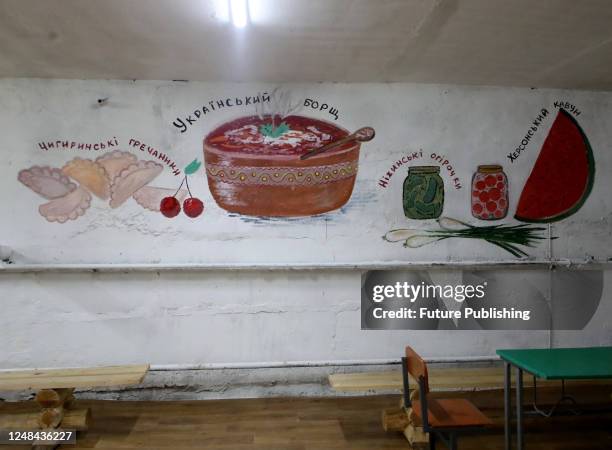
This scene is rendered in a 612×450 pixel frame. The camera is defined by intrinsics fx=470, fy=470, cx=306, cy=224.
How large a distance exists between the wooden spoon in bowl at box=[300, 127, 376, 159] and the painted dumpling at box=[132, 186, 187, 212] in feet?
3.94

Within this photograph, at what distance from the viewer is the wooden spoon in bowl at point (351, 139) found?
161 inches

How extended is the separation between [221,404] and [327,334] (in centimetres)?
105

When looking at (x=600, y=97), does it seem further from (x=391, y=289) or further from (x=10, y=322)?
(x=10, y=322)

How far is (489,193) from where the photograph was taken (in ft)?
13.9

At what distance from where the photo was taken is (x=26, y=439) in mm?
3148

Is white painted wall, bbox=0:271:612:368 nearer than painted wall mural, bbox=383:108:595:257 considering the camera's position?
Yes

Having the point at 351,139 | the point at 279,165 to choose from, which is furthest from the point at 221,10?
the point at 351,139

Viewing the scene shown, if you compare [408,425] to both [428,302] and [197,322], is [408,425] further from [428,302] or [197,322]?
[197,322]

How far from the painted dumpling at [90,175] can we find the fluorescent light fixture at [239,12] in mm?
1801

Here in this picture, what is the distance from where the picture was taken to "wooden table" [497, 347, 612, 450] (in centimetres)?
245

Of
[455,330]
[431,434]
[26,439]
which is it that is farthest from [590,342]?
[26,439]

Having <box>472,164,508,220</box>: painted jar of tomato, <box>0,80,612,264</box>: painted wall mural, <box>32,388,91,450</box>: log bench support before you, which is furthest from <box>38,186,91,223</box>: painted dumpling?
<box>472,164,508,220</box>: painted jar of tomato

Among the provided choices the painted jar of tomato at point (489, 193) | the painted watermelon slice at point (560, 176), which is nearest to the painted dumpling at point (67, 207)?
the painted jar of tomato at point (489, 193)

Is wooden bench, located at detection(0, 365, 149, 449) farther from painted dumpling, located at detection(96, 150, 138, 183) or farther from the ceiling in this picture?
the ceiling
